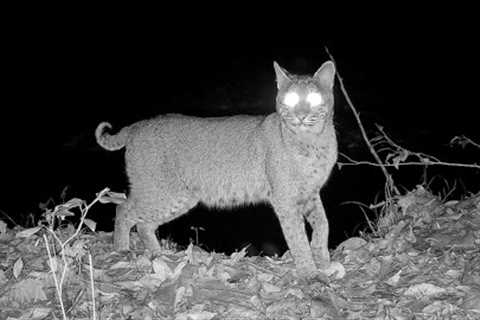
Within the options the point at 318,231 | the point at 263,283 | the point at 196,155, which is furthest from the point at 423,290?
the point at 196,155

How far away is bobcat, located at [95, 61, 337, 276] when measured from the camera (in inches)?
205

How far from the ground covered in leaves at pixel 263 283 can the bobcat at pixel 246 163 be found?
1.51ft

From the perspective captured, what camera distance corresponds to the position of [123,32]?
2367cm

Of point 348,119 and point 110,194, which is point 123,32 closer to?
point 348,119

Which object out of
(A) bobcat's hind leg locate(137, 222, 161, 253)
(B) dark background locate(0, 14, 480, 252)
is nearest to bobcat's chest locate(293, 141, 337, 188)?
(A) bobcat's hind leg locate(137, 222, 161, 253)

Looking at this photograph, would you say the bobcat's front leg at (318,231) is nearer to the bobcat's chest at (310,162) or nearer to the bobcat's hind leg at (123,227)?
the bobcat's chest at (310,162)

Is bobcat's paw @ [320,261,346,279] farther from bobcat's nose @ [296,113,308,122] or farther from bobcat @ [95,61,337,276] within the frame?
bobcat's nose @ [296,113,308,122]

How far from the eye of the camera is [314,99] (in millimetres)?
5180

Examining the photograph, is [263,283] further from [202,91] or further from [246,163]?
[202,91]

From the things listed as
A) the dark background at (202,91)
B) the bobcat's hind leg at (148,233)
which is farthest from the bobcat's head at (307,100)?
the dark background at (202,91)

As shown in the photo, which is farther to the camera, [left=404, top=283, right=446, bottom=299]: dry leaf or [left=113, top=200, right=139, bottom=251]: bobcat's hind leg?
[left=113, top=200, right=139, bottom=251]: bobcat's hind leg

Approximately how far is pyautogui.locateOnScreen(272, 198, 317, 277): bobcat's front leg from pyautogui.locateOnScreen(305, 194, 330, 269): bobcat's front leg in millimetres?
296

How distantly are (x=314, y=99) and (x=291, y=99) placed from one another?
0.65 ft

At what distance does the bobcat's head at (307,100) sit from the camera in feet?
16.9
